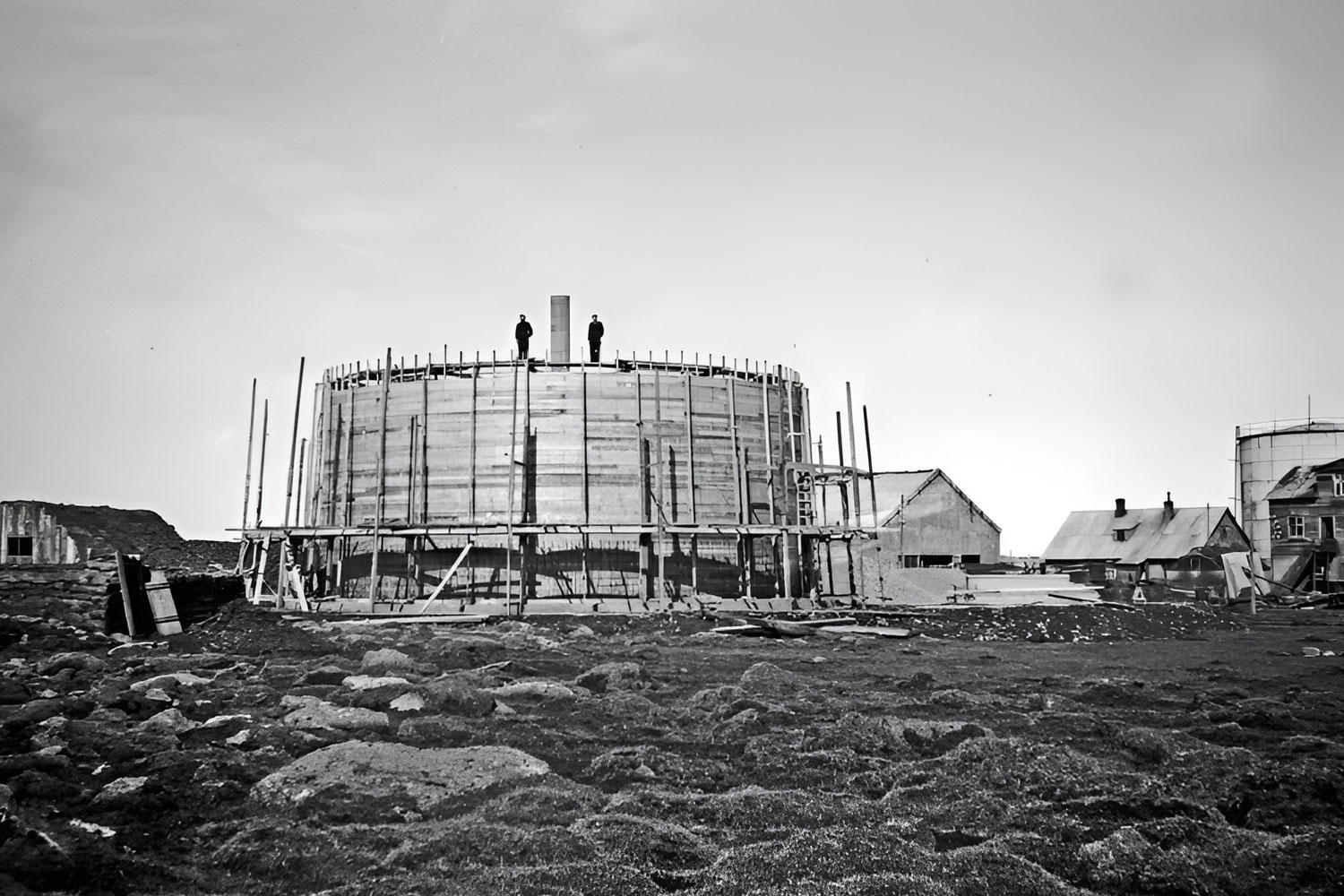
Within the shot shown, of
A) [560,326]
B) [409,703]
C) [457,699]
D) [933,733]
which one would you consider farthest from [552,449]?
[933,733]

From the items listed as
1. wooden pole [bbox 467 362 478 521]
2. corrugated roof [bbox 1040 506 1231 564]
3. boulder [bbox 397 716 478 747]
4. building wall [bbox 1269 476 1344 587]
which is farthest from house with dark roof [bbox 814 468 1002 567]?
boulder [bbox 397 716 478 747]

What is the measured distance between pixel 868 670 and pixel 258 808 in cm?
998

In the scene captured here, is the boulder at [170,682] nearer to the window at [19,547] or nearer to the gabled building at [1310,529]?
the window at [19,547]

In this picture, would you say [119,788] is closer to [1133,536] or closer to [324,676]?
[324,676]

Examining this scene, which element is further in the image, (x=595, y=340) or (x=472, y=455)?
(x=595, y=340)

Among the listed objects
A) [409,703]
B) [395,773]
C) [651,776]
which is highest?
[409,703]

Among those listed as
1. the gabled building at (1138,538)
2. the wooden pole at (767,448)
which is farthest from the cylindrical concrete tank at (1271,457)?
the wooden pole at (767,448)

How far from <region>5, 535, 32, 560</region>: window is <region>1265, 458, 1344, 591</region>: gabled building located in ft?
160

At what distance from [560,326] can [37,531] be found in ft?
64.6

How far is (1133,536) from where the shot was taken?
161 feet

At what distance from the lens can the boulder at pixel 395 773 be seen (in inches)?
334

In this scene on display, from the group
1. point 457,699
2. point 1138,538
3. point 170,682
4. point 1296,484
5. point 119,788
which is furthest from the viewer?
point 1138,538

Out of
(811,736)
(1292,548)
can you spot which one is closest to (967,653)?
(811,736)

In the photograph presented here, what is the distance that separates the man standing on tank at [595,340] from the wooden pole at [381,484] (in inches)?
224
